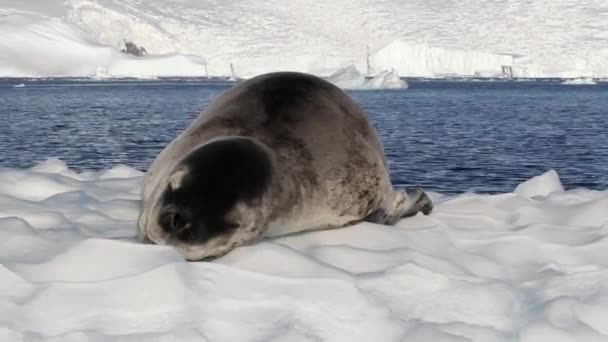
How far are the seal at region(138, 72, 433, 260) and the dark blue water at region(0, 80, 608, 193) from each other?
7317 mm

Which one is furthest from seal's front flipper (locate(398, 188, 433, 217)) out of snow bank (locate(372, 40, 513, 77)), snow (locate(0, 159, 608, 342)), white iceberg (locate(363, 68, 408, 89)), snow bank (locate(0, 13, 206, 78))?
snow bank (locate(0, 13, 206, 78))

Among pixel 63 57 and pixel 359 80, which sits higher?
pixel 359 80

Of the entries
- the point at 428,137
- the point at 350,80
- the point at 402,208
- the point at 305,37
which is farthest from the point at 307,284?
the point at 305,37

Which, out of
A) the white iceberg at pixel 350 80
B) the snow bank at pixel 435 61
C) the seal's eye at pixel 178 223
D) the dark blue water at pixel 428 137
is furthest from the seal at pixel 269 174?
the snow bank at pixel 435 61

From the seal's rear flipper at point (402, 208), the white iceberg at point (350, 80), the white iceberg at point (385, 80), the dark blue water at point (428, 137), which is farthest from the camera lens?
the white iceberg at point (385, 80)

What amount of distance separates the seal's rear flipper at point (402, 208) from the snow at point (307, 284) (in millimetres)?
147

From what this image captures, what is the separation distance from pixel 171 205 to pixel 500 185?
352 inches

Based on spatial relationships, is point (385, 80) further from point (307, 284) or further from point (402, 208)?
point (307, 284)

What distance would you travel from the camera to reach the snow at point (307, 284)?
235 centimetres

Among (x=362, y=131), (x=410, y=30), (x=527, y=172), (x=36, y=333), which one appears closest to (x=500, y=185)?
(x=527, y=172)

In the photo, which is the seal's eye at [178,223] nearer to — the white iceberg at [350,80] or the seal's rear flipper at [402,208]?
the seal's rear flipper at [402,208]

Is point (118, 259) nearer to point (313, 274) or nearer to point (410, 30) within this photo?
point (313, 274)

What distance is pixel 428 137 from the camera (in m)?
19.0

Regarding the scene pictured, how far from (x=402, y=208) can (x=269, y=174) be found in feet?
2.90
